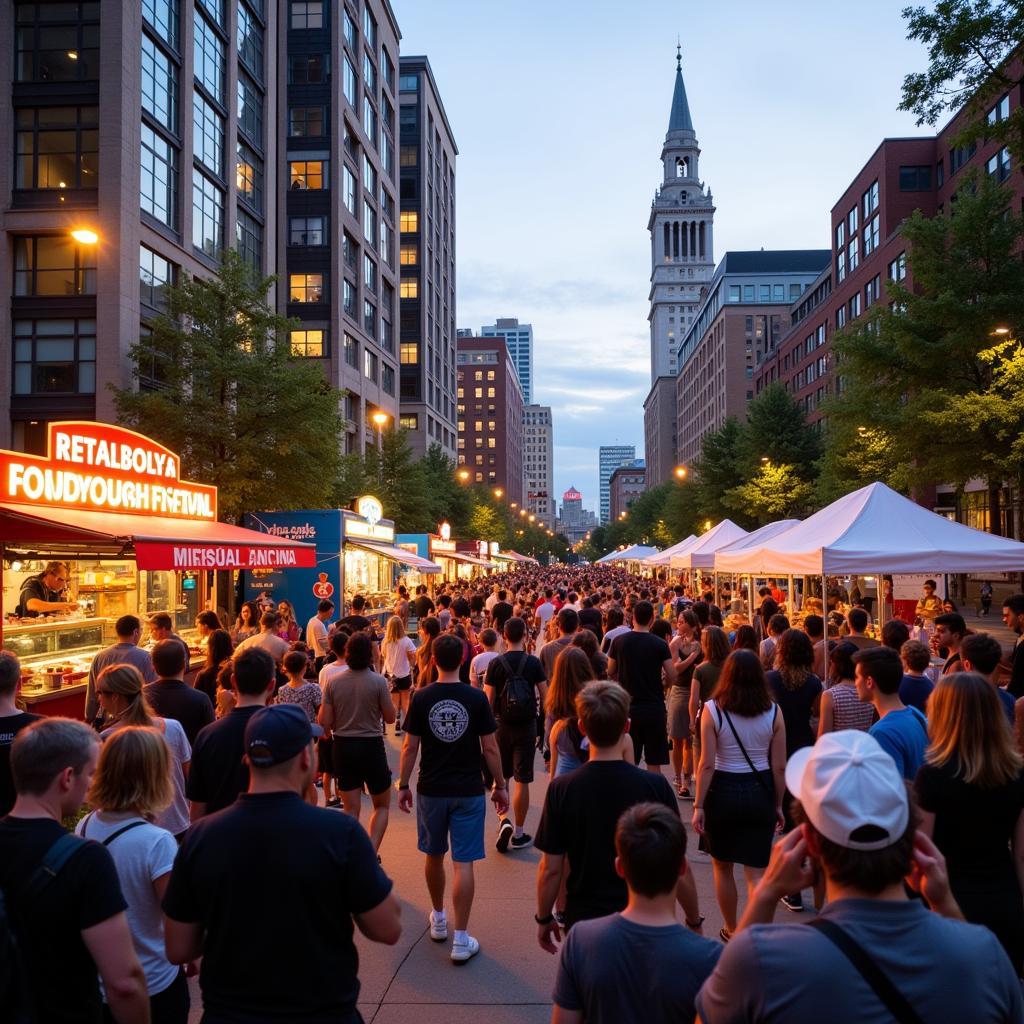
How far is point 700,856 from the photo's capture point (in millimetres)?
6969

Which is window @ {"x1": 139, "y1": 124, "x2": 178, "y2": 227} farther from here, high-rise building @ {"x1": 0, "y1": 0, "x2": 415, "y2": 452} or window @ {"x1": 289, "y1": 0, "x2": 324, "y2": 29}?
window @ {"x1": 289, "y1": 0, "x2": 324, "y2": 29}

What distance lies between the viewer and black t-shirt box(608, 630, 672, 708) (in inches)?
304

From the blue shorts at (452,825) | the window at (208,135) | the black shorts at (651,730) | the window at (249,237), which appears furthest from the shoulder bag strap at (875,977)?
the window at (249,237)

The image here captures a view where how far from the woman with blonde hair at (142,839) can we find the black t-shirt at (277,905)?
0.60 m

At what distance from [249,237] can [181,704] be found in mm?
38617

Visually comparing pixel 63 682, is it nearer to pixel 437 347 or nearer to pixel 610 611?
pixel 610 611

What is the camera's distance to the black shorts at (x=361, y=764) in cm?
646

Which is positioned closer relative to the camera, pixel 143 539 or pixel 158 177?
pixel 143 539

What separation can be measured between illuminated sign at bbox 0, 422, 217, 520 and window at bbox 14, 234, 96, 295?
656 inches

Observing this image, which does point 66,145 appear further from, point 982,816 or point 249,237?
point 982,816

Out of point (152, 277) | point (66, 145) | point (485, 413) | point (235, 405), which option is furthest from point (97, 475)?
point (485, 413)

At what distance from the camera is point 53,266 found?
29188mm

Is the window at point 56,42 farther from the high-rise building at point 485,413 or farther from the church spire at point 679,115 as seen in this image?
the church spire at point 679,115

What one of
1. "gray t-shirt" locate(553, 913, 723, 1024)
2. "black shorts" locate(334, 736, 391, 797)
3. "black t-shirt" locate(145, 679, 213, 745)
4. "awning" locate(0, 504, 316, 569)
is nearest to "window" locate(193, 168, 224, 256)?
Result: "awning" locate(0, 504, 316, 569)
